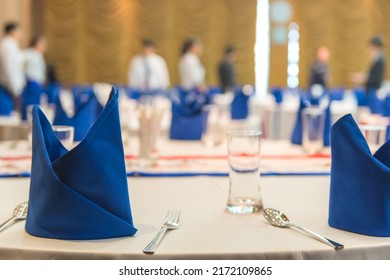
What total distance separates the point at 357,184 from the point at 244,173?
284mm

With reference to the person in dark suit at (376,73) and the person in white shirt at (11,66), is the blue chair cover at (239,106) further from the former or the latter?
the person in dark suit at (376,73)

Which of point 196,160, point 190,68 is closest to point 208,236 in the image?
point 196,160

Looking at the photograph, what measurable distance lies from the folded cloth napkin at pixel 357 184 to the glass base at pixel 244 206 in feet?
0.62

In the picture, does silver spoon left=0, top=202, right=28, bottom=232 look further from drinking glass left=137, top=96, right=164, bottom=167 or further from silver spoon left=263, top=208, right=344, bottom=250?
drinking glass left=137, top=96, right=164, bottom=167

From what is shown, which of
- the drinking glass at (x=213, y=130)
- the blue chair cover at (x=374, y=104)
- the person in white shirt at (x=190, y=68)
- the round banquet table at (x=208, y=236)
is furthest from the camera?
the person in white shirt at (x=190, y=68)

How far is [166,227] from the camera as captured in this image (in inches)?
49.1

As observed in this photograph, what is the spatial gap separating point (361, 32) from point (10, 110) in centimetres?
995

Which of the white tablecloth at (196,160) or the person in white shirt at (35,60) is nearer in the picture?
the white tablecloth at (196,160)

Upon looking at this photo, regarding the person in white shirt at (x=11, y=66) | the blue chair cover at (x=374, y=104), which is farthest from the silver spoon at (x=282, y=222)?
the person in white shirt at (x=11, y=66)

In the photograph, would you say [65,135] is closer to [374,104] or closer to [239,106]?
[239,106]

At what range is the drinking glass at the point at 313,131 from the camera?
2.27 meters

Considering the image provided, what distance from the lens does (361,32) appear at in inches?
505

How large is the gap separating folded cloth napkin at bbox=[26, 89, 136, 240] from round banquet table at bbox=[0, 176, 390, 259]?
26mm
